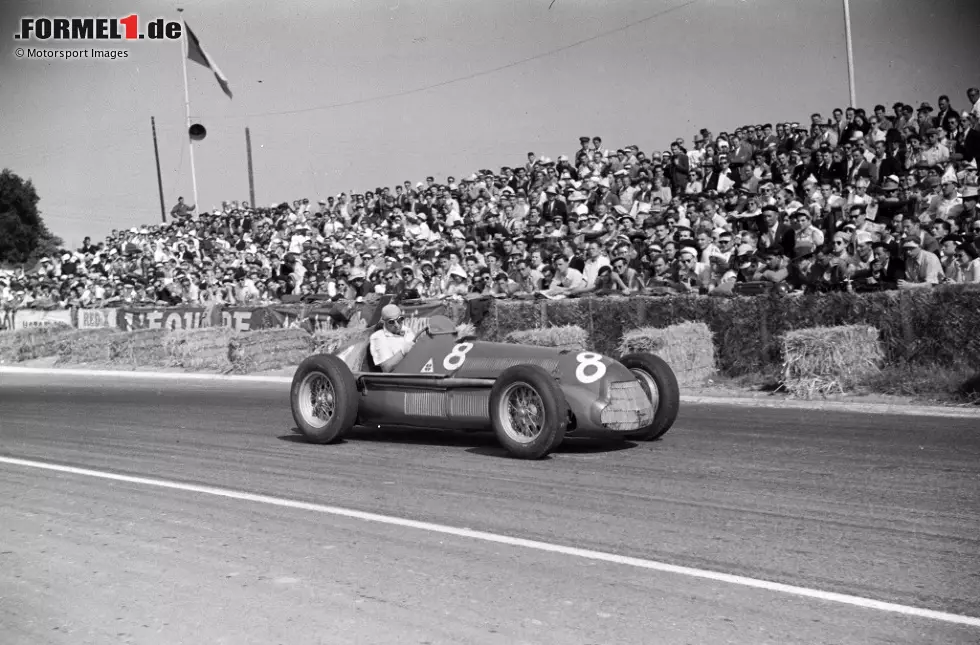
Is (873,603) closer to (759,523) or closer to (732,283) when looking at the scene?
(759,523)


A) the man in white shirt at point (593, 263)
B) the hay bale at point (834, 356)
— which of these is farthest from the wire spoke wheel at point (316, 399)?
the man in white shirt at point (593, 263)

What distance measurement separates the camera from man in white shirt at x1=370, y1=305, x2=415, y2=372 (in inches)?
371

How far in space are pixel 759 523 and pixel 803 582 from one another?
1.16 meters

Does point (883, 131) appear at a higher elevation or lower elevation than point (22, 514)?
higher

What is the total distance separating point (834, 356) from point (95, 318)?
19137mm

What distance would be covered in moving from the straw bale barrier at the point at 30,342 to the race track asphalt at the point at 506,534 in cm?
1636

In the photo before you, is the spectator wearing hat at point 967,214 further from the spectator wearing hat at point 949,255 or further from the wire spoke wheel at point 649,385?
the wire spoke wheel at point 649,385

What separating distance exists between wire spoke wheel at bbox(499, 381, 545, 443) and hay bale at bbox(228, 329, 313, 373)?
36.4 feet

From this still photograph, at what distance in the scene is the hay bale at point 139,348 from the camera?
21719 millimetres

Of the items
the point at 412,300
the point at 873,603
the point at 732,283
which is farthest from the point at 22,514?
the point at 412,300

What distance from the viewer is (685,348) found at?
12.9 metres

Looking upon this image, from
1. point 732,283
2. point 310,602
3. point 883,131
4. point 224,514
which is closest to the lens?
point 310,602

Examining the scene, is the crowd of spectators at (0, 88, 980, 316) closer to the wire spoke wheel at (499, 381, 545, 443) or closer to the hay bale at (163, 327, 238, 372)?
the hay bale at (163, 327, 238, 372)

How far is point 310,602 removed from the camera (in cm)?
457
